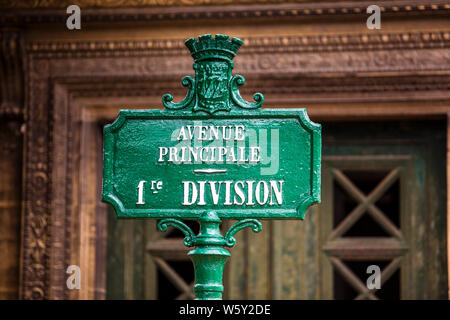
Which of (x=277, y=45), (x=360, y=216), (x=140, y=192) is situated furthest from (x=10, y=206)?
(x=140, y=192)

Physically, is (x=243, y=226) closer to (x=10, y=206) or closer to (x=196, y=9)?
(x=196, y=9)

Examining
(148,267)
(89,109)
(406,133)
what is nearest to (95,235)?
(148,267)

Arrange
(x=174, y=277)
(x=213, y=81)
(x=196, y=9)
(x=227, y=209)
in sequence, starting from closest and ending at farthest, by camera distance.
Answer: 1. (x=227, y=209)
2. (x=213, y=81)
3. (x=196, y=9)
4. (x=174, y=277)

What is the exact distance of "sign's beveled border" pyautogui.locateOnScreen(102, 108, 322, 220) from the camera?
11.8ft

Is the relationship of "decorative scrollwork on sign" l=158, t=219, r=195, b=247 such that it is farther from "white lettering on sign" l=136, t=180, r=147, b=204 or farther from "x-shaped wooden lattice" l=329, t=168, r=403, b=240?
"x-shaped wooden lattice" l=329, t=168, r=403, b=240

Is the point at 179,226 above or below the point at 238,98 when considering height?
below

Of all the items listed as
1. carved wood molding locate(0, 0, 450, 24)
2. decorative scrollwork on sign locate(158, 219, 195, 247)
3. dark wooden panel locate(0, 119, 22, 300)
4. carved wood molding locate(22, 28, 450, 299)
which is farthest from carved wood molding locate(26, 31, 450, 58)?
decorative scrollwork on sign locate(158, 219, 195, 247)

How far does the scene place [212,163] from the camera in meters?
3.65

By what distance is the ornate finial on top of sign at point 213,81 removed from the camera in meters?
3.70

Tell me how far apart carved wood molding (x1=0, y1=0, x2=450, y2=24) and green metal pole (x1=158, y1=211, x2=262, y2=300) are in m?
2.58

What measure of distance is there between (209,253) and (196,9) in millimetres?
2739

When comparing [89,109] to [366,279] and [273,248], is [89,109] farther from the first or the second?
[366,279]

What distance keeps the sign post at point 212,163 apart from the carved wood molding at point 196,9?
2230 millimetres

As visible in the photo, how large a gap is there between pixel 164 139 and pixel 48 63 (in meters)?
2.68
